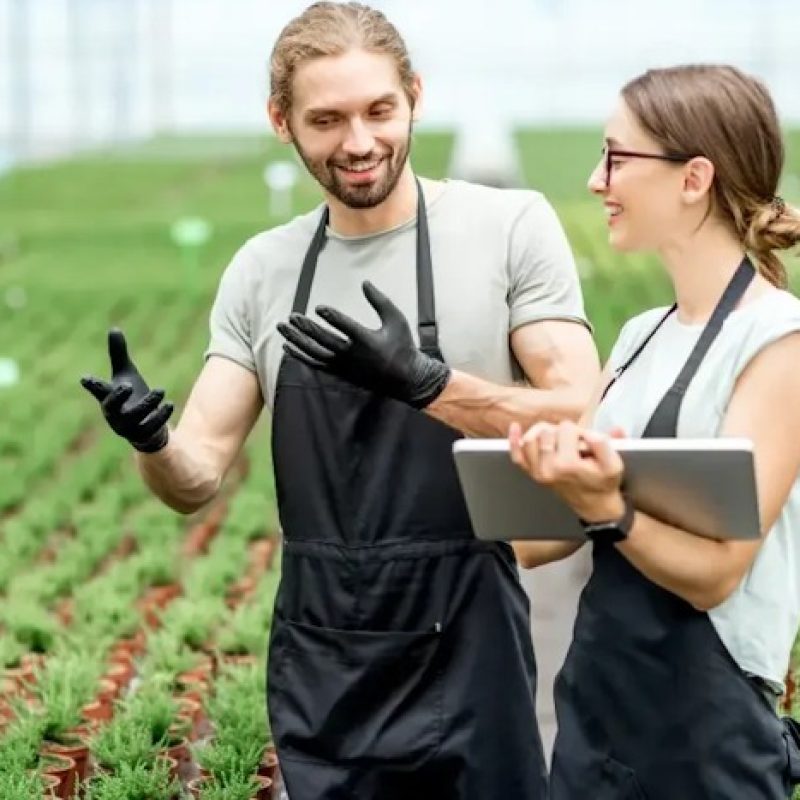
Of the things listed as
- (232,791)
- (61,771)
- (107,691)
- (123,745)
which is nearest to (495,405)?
(232,791)

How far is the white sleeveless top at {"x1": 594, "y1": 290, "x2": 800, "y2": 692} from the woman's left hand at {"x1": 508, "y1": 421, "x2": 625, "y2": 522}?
0.15 meters

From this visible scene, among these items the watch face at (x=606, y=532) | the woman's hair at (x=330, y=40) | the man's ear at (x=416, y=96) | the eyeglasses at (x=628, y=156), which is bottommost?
the watch face at (x=606, y=532)

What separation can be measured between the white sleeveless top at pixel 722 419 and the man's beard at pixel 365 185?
0.58 m

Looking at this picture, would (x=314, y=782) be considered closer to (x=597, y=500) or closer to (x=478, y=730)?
(x=478, y=730)

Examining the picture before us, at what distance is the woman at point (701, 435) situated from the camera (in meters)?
1.81

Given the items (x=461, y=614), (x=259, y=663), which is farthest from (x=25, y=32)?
(x=461, y=614)

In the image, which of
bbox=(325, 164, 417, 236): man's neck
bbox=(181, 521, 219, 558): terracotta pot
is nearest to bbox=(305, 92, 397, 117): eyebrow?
bbox=(325, 164, 417, 236): man's neck

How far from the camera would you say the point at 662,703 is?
1.91 meters

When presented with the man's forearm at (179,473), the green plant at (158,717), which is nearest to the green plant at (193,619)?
the green plant at (158,717)

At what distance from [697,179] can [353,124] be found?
2.04 ft

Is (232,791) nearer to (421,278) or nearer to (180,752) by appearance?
(180,752)

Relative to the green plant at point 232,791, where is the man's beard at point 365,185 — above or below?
above

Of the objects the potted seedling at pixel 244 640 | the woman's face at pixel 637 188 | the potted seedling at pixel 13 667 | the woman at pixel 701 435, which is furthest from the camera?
the potted seedling at pixel 244 640

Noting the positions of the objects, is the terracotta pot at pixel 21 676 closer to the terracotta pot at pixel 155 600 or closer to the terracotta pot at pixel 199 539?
the terracotta pot at pixel 155 600
